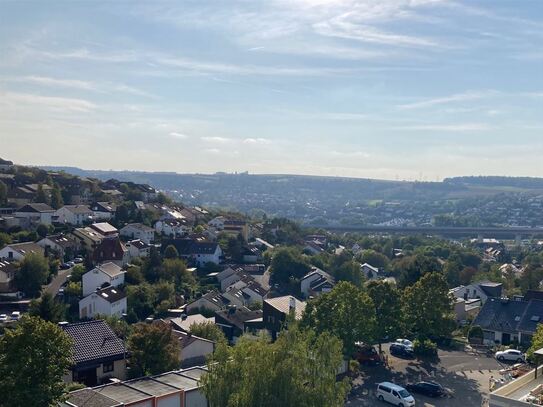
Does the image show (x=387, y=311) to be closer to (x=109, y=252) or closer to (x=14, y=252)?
(x=109, y=252)

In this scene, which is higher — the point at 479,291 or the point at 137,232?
the point at 137,232

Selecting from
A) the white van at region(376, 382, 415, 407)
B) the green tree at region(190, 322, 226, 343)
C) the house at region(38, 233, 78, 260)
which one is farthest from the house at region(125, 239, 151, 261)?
the white van at region(376, 382, 415, 407)

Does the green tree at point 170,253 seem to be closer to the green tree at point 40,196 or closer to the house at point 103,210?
the house at point 103,210

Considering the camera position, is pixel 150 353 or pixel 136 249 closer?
pixel 150 353

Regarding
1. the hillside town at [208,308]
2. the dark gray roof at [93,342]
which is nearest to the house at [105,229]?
the hillside town at [208,308]

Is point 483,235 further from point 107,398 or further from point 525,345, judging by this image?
point 107,398

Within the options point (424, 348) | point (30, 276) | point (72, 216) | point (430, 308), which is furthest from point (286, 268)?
point (430, 308)
